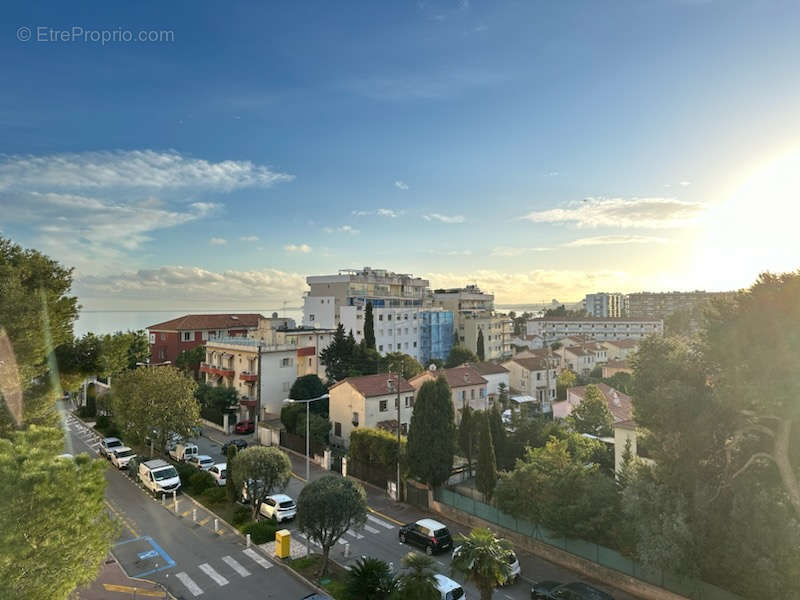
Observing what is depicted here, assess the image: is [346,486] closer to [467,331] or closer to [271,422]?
[271,422]

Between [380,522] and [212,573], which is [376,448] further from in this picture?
[212,573]

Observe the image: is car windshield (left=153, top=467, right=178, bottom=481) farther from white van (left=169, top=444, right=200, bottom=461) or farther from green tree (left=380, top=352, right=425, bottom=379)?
green tree (left=380, top=352, right=425, bottom=379)

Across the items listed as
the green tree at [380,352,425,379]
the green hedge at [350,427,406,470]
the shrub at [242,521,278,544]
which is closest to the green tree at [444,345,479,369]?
the green tree at [380,352,425,379]

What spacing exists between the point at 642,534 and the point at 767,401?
5.86m

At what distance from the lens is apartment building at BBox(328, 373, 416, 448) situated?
124 feet

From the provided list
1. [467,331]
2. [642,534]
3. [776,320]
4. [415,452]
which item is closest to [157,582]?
[415,452]

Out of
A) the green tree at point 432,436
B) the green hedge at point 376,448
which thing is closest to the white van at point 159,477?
the green hedge at point 376,448

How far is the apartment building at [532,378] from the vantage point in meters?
62.1

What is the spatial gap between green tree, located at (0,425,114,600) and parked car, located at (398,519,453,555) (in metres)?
12.9

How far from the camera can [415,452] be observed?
2725 centimetres

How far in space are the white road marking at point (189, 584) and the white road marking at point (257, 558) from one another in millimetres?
2494

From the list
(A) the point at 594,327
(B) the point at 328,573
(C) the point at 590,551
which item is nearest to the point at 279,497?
(B) the point at 328,573

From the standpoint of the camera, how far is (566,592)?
17188mm

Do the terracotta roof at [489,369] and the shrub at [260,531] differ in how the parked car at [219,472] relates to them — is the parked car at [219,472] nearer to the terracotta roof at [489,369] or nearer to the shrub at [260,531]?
the shrub at [260,531]
